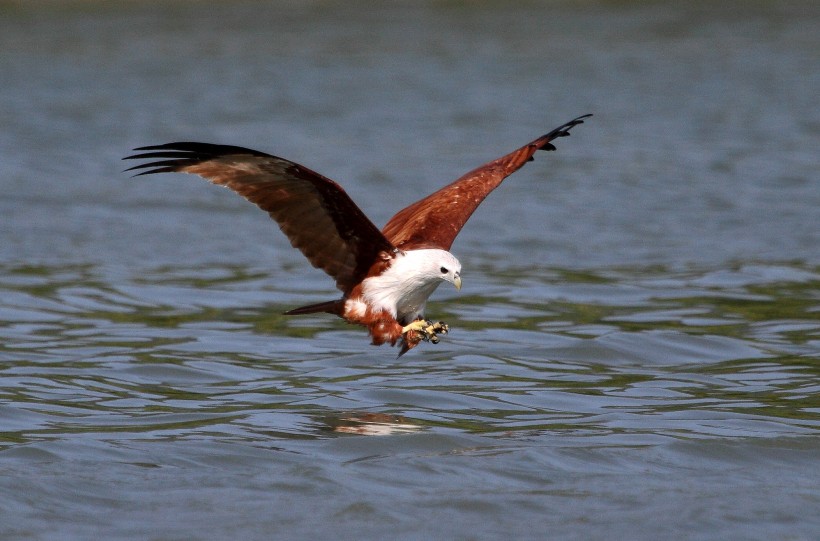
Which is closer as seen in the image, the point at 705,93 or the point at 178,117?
the point at 178,117

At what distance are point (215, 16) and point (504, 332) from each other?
17.1m

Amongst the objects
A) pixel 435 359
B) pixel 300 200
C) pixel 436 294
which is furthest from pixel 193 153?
pixel 436 294

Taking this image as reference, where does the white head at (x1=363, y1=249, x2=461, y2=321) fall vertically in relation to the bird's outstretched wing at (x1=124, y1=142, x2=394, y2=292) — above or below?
below

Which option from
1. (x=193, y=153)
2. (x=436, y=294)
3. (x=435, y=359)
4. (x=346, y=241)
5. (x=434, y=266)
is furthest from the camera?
(x=436, y=294)

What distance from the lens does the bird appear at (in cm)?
737

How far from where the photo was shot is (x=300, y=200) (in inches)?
300

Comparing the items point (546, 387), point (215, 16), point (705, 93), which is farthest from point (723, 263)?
point (215, 16)

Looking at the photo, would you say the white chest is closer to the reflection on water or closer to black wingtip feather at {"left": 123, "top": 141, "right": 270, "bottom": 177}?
the reflection on water

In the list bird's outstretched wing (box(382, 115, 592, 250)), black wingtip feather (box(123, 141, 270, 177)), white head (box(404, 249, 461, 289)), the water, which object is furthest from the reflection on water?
black wingtip feather (box(123, 141, 270, 177))

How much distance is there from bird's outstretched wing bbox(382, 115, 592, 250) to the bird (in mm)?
12

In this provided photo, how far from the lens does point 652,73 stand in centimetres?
2342

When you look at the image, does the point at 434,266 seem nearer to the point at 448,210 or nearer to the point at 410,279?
the point at 410,279

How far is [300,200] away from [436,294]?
437 centimetres

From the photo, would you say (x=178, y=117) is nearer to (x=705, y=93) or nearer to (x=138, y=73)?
(x=138, y=73)
